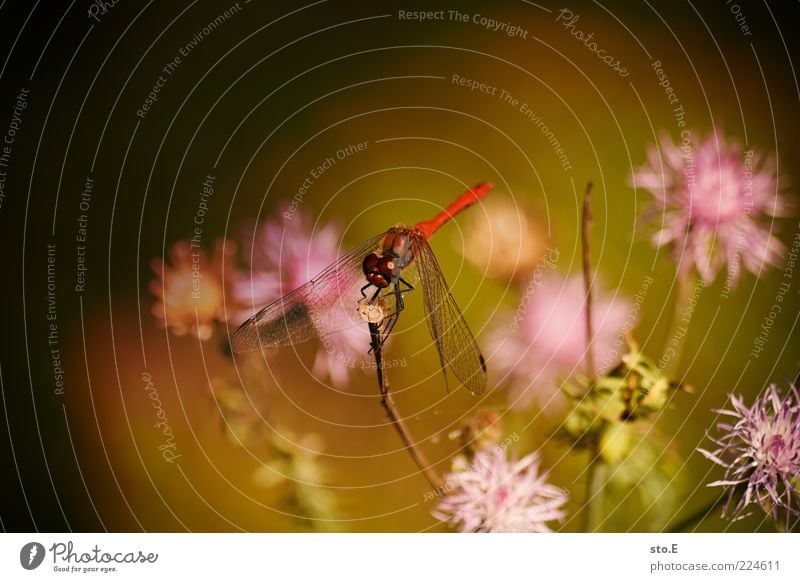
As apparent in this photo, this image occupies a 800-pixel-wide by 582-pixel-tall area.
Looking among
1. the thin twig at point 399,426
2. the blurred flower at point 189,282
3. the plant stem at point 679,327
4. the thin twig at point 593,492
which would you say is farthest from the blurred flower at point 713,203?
the blurred flower at point 189,282

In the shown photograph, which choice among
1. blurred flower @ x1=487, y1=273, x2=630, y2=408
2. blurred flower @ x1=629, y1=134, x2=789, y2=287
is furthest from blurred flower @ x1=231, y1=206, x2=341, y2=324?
blurred flower @ x1=629, y1=134, x2=789, y2=287

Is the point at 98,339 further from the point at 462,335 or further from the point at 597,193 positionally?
the point at 597,193

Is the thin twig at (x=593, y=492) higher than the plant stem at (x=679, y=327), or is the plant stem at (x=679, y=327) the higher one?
the plant stem at (x=679, y=327)

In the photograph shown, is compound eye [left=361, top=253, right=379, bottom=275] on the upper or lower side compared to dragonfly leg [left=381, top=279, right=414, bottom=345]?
upper

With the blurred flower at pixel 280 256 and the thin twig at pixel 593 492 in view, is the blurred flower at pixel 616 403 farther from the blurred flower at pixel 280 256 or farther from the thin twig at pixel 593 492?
the blurred flower at pixel 280 256

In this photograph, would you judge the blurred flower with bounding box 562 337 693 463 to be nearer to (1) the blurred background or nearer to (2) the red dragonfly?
(1) the blurred background

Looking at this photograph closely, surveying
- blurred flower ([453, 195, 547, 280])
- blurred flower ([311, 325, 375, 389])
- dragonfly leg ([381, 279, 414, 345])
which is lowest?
blurred flower ([311, 325, 375, 389])

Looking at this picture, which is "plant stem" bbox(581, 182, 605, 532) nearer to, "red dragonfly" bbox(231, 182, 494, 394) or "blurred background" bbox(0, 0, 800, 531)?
"blurred background" bbox(0, 0, 800, 531)

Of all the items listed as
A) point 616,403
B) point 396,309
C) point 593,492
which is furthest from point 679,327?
point 396,309
